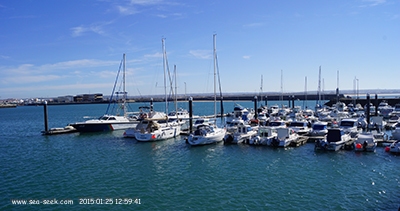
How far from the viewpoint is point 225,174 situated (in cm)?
2222

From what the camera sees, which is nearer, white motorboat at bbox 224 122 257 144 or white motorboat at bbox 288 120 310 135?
white motorboat at bbox 224 122 257 144

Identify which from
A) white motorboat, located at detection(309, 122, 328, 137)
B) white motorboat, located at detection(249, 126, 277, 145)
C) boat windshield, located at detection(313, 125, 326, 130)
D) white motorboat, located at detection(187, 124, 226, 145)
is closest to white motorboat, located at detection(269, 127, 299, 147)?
white motorboat, located at detection(249, 126, 277, 145)

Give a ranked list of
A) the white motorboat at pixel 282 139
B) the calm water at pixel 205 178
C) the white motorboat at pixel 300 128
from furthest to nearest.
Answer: the white motorboat at pixel 300 128, the white motorboat at pixel 282 139, the calm water at pixel 205 178

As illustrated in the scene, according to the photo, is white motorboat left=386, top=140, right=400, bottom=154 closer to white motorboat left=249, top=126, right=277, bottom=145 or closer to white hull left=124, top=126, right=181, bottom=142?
white motorboat left=249, top=126, right=277, bottom=145

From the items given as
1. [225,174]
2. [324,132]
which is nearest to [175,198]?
[225,174]

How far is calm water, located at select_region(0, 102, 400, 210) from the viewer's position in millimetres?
16953

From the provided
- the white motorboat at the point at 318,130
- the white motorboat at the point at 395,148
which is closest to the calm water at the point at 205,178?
the white motorboat at the point at 395,148

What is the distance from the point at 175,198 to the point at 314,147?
17435 millimetres

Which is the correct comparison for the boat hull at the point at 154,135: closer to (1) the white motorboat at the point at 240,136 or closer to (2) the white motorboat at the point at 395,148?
(1) the white motorboat at the point at 240,136

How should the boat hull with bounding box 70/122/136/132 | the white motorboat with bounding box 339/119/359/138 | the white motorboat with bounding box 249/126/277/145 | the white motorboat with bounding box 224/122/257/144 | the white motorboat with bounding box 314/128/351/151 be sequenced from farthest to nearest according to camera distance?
the boat hull with bounding box 70/122/136/132 → the white motorboat with bounding box 339/119/359/138 → the white motorboat with bounding box 224/122/257/144 → the white motorboat with bounding box 249/126/277/145 → the white motorboat with bounding box 314/128/351/151

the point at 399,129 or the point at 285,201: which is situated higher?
the point at 399,129

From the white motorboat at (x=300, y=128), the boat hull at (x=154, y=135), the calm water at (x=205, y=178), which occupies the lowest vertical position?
the calm water at (x=205, y=178)

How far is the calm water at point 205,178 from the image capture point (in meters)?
17.0

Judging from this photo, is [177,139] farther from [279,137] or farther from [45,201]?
[45,201]
